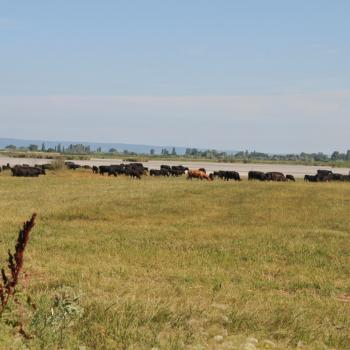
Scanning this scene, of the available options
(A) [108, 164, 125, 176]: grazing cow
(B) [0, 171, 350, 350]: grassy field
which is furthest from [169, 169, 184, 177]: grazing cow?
(B) [0, 171, 350, 350]: grassy field

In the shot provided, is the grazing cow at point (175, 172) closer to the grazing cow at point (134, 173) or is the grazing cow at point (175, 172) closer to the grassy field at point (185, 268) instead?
the grazing cow at point (134, 173)

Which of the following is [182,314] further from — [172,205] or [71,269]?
[172,205]

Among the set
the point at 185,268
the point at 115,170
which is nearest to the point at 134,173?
the point at 115,170

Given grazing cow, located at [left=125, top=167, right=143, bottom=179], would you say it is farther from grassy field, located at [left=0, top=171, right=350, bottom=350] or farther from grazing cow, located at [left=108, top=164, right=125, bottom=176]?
grassy field, located at [left=0, top=171, right=350, bottom=350]

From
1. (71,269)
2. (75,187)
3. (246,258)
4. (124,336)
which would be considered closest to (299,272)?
(246,258)

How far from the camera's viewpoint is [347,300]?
38.2ft

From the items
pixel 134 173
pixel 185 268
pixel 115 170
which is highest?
pixel 115 170

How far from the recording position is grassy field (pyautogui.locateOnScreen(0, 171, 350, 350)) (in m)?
6.77

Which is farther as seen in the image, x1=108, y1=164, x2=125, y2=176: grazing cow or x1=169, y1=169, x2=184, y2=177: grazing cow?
x1=169, y1=169, x2=184, y2=177: grazing cow

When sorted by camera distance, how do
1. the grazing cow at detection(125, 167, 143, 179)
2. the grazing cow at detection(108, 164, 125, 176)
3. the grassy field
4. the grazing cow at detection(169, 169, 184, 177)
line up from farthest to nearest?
the grazing cow at detection(169, 169, 184, 177), the grazing cow at detection(108, 164, 125, 176), the grazing cow at detection(125, 167, 143, 179), the grassy field

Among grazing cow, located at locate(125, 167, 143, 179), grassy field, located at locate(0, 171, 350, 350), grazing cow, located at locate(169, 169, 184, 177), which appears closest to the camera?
grassy field, located at locate(0, 171, 350, 350)

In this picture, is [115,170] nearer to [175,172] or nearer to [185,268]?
[175,172]

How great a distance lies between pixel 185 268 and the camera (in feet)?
45.1

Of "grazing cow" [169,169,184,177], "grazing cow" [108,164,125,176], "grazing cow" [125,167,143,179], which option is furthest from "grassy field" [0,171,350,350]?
"grazing cow" [169,169,184,177]
